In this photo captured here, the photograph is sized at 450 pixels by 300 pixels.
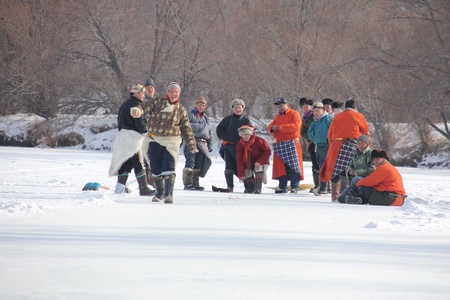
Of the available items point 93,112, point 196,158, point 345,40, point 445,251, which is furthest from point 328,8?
point 445,251

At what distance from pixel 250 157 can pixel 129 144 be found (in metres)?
2.65

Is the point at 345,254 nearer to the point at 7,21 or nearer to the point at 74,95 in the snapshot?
the point at 74,95

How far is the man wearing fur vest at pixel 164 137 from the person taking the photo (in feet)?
36.7

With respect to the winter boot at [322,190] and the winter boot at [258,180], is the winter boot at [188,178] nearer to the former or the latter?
the winter boot at [258,180]

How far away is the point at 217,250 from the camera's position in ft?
21.5

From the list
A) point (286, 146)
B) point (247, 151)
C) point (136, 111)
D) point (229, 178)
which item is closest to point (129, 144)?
point (136, 111)

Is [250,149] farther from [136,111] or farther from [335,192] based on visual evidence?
[136,111]

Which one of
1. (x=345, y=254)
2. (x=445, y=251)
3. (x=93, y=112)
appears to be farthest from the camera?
(x=93, y=112)

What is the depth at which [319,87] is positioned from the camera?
34938 mm

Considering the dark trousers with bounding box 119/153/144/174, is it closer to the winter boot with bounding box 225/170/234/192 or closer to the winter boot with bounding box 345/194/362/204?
the winter boot with bounding box 225/170/234/192

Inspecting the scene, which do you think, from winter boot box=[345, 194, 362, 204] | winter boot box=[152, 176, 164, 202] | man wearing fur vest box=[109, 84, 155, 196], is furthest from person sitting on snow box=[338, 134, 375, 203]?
man wearing fur vest box=[109, 84, 155, 196]

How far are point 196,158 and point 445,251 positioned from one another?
824 centimetres

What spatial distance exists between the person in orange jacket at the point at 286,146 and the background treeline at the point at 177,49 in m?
20.0

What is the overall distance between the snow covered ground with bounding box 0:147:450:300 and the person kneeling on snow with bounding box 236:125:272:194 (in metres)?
2.49
